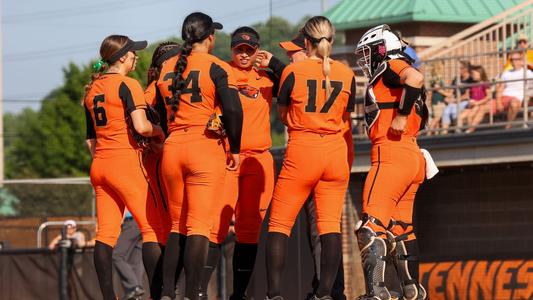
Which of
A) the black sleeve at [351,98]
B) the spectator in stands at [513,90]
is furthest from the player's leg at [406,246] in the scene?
the spectator in stands at [513,90]

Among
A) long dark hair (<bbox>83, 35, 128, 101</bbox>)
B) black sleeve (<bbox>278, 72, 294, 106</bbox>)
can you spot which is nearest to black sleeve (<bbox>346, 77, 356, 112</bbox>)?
black sleeve (<bbox>278, 72, 294, 106</bbox>)

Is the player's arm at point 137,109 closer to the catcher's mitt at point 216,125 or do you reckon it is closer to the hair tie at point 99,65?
the hair tie at point 99,65

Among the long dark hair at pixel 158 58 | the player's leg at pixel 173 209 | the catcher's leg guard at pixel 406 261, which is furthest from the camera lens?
the long dark hair at pixel 158 58

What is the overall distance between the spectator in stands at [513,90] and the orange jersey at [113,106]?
6577 millimetres

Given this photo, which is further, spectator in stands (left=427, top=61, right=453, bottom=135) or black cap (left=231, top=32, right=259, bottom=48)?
spectator in stands (left=427, top=61, right=453, bottom=135)

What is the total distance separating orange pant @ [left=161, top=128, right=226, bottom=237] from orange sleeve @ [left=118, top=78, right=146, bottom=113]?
1.87 feet

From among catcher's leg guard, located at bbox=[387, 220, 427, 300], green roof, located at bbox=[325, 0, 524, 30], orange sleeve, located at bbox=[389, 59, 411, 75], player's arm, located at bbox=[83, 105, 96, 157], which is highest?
green roof, located at bbox=[325, 0, 524, 30]

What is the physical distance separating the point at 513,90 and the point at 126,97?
23.0 feet

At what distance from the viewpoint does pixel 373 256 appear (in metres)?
9.80

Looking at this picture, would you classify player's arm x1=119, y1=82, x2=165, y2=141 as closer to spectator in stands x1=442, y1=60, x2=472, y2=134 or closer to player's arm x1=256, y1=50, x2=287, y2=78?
player's arm x1=256, y1=50, x2=287, y2=78

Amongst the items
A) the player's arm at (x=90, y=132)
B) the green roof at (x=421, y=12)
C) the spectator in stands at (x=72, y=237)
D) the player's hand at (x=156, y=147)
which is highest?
the green roof at (x=421, y=12)

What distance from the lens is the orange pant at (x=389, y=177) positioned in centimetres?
994

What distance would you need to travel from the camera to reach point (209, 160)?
31.7 ft

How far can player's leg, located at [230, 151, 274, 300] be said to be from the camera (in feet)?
34.4
